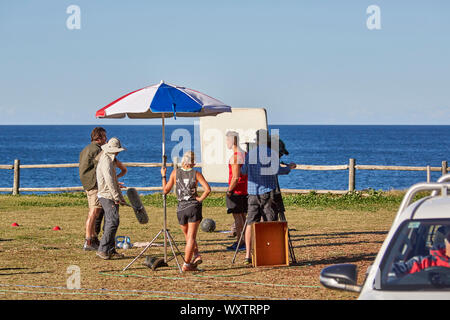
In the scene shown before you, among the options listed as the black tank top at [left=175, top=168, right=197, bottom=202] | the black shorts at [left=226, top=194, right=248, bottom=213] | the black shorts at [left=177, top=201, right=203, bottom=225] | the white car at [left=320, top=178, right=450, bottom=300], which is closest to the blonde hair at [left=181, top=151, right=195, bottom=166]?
the black tank top at [left=175, top=168, right=197, bottom=202]

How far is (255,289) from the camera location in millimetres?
9828

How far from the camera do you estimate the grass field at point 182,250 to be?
966 centimetres

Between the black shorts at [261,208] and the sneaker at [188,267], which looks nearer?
the sneaker at [188,267]

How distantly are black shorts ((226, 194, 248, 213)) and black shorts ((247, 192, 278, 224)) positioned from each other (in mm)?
1017

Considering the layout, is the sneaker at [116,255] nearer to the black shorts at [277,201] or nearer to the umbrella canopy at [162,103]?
the umbrella canopy at [162,103]

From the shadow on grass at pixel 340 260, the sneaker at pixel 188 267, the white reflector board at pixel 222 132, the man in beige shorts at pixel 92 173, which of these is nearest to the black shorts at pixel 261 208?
the shadow on grass at pixel 340 260

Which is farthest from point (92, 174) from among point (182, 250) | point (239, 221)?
point (239, 221)

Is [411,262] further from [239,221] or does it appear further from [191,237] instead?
[239,221]

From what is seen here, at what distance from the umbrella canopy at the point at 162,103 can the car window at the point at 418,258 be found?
5.69m

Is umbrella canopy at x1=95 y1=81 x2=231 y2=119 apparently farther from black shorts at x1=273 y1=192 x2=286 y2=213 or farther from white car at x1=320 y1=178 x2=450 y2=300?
white car at x1=320 y1=178 x2=450 y2=300

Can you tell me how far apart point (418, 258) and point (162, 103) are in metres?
6.15
